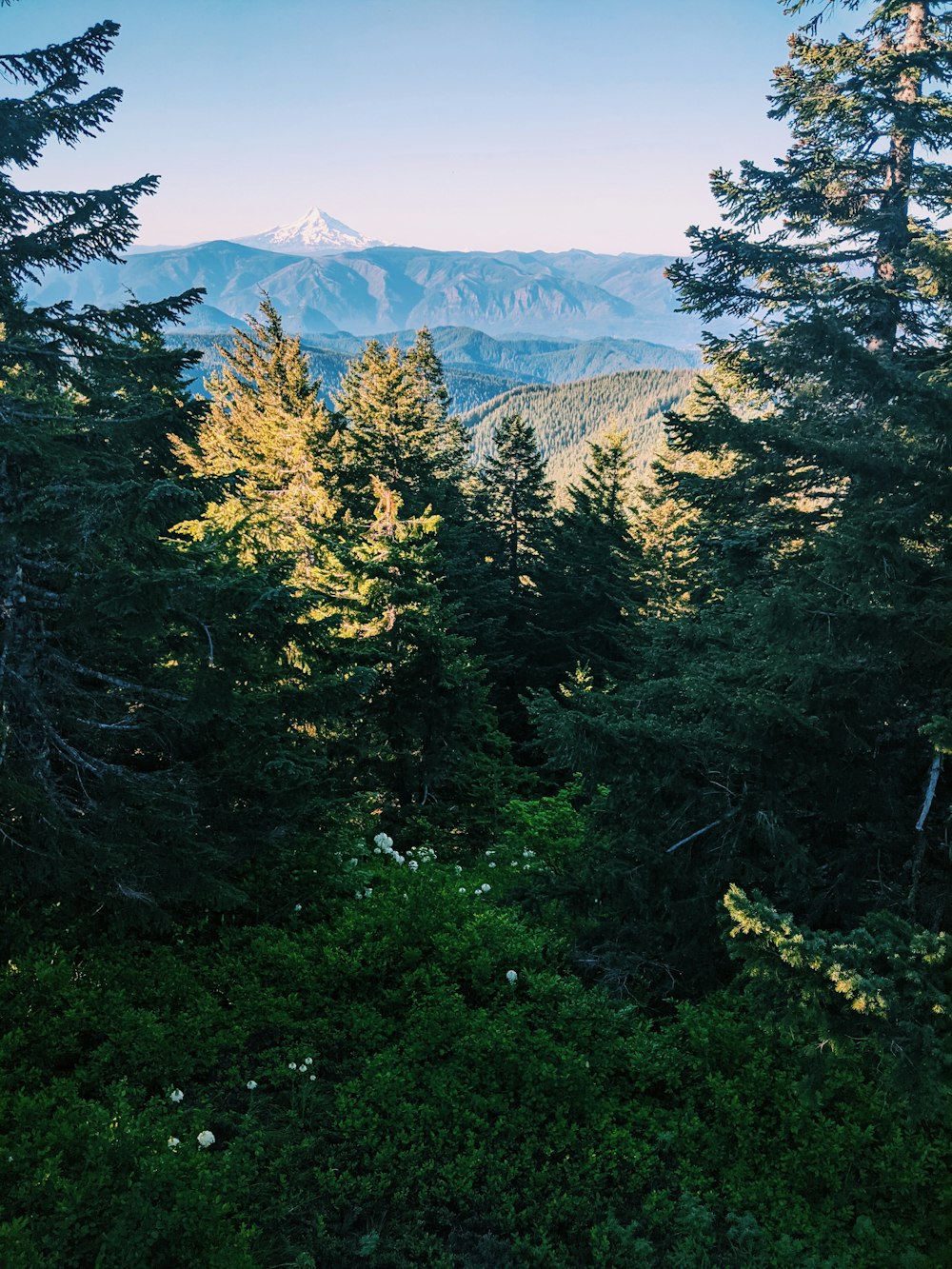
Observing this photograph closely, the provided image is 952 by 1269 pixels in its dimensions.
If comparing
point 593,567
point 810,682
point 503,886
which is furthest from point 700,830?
point 593,567

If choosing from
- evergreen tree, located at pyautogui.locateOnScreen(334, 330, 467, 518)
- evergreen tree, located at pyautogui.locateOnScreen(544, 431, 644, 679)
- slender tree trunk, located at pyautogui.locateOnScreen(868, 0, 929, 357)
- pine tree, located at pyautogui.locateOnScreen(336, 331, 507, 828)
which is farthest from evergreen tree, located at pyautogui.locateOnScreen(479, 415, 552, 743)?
slender tree trunk, located at pyautogui.locateOnScreen(868, 0, 929, 357)

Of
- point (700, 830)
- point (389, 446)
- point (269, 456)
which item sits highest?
point (389, 446)

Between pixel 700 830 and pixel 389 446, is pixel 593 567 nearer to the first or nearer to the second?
pixel 389 446

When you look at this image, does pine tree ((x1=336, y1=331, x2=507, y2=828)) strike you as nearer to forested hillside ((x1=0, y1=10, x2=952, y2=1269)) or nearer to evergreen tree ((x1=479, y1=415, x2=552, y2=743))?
forested hillside ((x1=0, y1=10, x2=952, y2=1269))

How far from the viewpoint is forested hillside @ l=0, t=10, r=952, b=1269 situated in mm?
5004

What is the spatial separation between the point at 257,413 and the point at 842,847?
815 inches

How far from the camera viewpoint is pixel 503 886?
10312 millimetres

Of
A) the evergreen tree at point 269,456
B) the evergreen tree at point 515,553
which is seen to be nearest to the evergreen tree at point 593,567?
the evergreen tree at point 515,553

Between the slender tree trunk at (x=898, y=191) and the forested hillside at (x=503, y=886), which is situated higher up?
the slender tree trunk at (x=898, y=191)

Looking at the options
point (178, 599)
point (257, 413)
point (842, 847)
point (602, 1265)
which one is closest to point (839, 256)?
point (842, 847)

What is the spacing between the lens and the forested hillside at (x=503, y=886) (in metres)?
5.00

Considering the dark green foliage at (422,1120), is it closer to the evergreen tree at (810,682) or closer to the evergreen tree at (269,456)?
the evergreen tree at (810,682)

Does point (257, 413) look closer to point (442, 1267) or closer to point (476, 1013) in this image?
point (476, 1013)

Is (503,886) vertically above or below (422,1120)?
below
